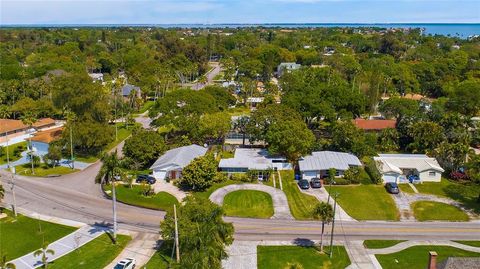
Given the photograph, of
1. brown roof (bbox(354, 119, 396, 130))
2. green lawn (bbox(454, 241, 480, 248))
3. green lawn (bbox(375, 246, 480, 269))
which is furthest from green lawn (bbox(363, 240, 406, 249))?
brown roof (bbox(354, 119, 396, 130))

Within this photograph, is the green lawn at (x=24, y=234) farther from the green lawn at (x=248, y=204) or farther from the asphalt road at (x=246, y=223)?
the green lawn at (x=248, y=204)

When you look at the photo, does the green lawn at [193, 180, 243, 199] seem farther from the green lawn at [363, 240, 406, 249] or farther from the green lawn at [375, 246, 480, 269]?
the green lawn at [375, 246, 480, 269]

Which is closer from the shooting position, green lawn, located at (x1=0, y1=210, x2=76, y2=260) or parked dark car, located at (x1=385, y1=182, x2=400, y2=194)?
green lawn, located at (x1=0, y1=210, x2=76, y2=260)

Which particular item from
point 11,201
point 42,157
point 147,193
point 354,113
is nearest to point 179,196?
point 147,193

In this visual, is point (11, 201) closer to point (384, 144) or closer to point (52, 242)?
point (52, 242)

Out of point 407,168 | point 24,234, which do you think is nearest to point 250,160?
point 407,168
